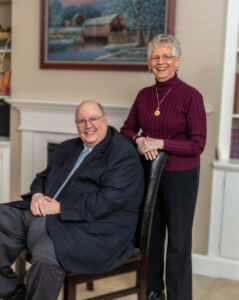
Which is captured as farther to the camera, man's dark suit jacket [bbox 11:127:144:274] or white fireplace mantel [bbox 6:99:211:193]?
white fireplace mantel [bbox 6:99:211:193]

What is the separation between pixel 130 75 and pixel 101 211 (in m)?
1.30

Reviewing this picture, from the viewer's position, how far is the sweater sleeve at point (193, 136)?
2129 millimetres

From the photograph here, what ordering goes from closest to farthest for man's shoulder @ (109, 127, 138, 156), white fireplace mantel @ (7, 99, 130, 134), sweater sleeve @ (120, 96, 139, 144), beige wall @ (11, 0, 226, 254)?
man's shoulder @ (109, 127, 138, 156), sweater sleeve @ (120, 96, 139, 144), beige wall @ (11, 0, 226, 254), white fireplace mantel @ (7, 99, 130, 134)

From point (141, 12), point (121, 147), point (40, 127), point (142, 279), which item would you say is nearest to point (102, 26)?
point (141, 12)

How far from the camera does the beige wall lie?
8.92 ft

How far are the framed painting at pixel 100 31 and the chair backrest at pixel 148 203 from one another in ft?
3.37

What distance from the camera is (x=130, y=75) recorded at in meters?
2.94

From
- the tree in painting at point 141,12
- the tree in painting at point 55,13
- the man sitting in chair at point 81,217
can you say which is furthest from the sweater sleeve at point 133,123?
the tree in painting at point 55,13

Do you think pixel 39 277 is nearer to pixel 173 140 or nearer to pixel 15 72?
pixel 173 140

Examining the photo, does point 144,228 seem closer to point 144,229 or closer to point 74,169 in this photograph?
point 144,229

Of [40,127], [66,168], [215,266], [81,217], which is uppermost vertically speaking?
[40,127]

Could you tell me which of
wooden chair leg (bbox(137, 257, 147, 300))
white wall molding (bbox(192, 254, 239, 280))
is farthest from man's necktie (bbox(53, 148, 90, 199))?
white wall molding (bbox(192, 254, 239, 280))

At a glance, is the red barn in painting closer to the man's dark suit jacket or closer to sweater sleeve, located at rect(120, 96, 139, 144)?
sweater sleeve, located at rect(120, 96, 139, 144)

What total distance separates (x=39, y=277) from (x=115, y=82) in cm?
159
